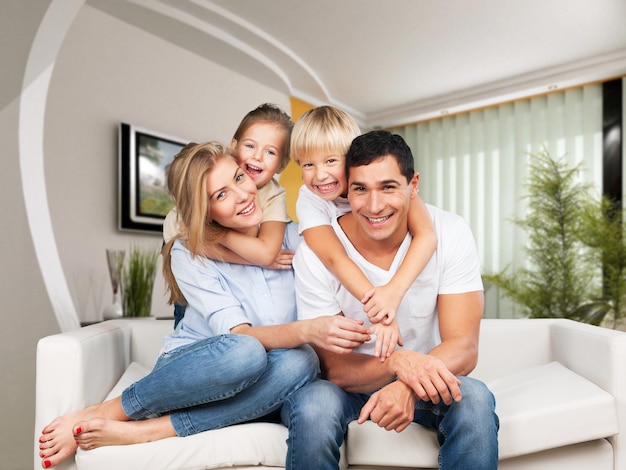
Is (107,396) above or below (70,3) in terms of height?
below

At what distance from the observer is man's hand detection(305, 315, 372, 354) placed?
1.34 meters

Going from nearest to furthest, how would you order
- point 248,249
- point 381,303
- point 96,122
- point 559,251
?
point 381,303 < point 248,249 < point 96,122 < point 559,251

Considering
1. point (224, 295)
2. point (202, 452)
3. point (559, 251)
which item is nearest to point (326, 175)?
point (224, 295)

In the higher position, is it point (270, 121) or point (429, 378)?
point (270, 121)

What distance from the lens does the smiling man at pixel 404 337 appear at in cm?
126

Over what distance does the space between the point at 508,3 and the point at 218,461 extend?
3.73 m

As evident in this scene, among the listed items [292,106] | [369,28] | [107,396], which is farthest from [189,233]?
[292,106]

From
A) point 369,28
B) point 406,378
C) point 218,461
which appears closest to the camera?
point 406,378

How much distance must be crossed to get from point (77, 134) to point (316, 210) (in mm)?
2386

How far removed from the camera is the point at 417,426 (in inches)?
56.7

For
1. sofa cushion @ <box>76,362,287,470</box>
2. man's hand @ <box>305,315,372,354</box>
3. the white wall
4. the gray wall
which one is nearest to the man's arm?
man's hand @ <box>305,315,372,354</box>

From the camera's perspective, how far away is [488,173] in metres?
5.81

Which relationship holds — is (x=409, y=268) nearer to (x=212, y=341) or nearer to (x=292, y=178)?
(x=212, y=341)

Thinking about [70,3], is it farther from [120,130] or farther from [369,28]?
[369,28]
